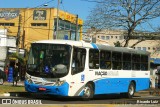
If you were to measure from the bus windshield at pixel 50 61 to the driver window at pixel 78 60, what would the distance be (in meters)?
0.40

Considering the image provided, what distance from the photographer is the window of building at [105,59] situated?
20864 millimetres

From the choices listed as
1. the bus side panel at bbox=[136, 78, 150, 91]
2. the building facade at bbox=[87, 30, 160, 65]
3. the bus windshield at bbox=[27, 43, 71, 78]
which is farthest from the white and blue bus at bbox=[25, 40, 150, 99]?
the building facade at bbox=[87, 30, 160, 65]

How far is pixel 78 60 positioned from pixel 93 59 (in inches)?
53.3

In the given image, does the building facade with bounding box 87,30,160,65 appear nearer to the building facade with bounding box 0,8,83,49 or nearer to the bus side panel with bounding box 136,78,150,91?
the building facade with bounding box 0,8,83,49

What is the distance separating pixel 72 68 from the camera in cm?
1847

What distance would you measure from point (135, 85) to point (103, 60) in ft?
16.2

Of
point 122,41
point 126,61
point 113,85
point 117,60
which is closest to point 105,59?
point 117,60

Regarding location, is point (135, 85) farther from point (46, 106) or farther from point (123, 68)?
point (46, 106)

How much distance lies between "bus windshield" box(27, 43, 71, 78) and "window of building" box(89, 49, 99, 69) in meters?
1.81

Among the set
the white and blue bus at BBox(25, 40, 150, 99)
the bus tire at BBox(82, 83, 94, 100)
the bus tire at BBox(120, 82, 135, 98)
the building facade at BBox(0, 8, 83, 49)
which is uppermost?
the building facade at BBox(0, 8, 83, 49)

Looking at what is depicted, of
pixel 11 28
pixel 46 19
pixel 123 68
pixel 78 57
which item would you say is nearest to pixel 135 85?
pixel 123 68

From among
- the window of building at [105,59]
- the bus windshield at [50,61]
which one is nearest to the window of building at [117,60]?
the window of building at [105,59]

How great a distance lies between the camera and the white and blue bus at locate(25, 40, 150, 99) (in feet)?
59.7

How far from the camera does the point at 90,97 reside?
19875 mm
